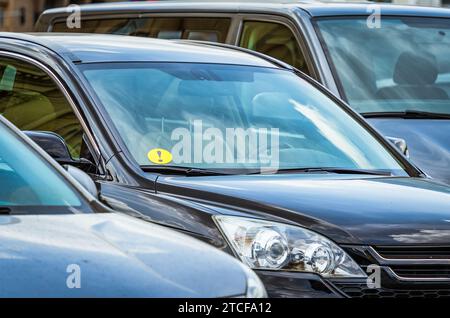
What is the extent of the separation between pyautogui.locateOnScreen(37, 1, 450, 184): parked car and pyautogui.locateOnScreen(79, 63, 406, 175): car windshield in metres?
1.48

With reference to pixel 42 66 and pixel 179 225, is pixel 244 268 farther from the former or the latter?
pixel 42 66

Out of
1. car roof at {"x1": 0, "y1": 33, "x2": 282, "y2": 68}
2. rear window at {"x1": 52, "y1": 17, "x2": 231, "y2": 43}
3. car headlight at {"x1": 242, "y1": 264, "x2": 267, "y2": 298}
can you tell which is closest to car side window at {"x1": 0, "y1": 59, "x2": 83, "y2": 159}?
car roof at {"x1": 0, "y1": 33, "x2": 282, "y2": 68}

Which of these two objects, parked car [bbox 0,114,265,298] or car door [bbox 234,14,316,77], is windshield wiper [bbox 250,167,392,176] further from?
car door [bbox 234,14,316,77]

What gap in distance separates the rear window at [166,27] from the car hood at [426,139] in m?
1.63

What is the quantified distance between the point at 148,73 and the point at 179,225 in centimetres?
130

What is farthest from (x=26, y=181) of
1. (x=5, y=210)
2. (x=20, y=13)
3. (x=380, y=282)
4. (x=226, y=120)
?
(x=20, y=13)

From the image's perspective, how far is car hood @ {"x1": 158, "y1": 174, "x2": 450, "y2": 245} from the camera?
576 centimetres

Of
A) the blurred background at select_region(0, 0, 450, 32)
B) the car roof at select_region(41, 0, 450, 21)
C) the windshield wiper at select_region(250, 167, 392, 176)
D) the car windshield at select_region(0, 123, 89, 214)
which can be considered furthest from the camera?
the blurred background at select_region(0, 0, 450, 32)

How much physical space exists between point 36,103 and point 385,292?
227cm

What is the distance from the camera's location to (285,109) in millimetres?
7117

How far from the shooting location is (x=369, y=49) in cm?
950

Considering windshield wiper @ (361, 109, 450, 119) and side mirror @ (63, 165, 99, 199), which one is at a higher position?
windshield wiper @ (361, 109, 450, 119)

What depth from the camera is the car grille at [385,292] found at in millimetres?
5652

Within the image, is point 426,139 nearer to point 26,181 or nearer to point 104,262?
point 26,181
